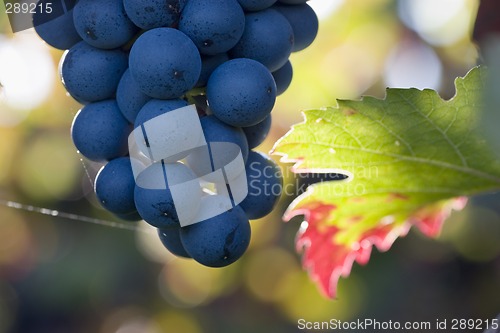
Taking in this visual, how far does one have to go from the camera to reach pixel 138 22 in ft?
2.13

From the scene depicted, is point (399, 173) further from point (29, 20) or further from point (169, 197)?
point (29, 20)

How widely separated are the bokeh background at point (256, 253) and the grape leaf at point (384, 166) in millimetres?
1077

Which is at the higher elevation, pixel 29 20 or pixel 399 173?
pixel 29 20

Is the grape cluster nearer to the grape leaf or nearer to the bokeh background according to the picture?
the grape leaf

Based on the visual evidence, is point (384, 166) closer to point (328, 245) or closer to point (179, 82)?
point (328, 245)

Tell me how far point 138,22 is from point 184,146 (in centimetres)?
13

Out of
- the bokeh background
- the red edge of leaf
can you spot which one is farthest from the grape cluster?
the bokeh background

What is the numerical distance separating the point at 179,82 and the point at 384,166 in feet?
0.80

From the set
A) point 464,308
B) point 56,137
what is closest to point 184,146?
point 56,137

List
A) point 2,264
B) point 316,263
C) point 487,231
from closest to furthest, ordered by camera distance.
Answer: point 316,263 < point 487,231 < point 2,264

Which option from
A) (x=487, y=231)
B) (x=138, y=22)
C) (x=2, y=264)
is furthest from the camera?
(x=2, y=264)

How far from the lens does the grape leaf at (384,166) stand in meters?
0.67

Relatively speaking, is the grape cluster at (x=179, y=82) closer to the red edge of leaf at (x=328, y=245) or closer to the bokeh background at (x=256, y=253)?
the red edge of leaf at (x=328, y=245)

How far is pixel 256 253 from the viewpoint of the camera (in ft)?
7.16
